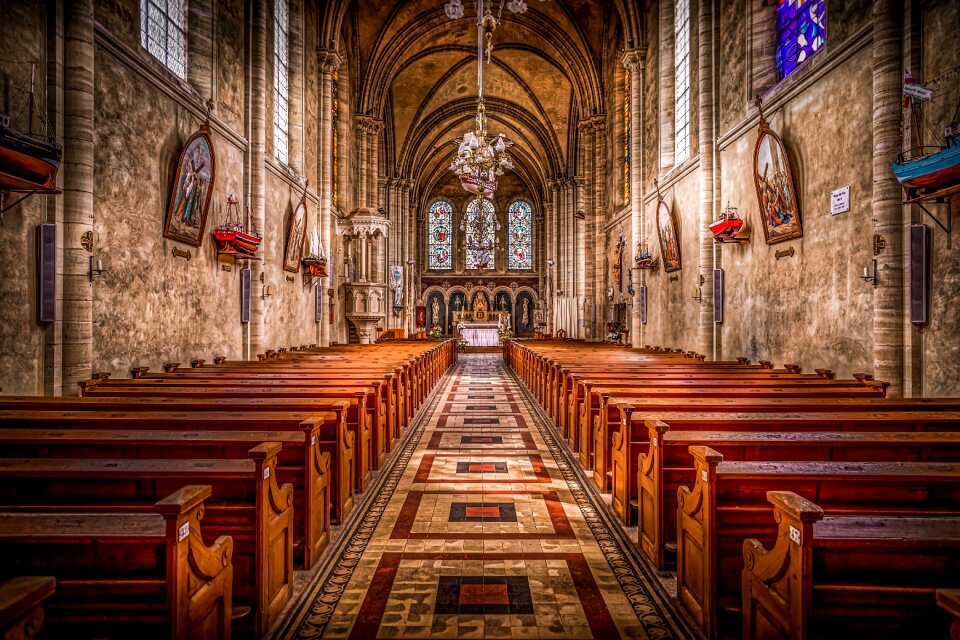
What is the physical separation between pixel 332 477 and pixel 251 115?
978cm

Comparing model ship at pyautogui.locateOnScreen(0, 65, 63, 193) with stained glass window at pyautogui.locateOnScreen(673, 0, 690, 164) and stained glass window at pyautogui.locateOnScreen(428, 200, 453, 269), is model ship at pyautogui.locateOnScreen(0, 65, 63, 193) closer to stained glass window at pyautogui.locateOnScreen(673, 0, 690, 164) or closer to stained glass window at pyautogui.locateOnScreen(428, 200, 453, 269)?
stained glass window at pyautogui.locateOnScreen(673, 0, 690, 164)

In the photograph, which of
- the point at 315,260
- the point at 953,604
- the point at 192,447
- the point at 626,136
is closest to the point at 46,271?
the point at 192,447

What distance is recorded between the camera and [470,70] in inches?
1111

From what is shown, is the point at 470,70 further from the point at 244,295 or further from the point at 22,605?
the point at 22,605

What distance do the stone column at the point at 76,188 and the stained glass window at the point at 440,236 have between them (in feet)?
122

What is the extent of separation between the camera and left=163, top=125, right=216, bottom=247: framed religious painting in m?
8.47

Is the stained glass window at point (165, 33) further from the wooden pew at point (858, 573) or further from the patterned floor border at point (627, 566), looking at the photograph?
the wooden pew at point (858, 573)

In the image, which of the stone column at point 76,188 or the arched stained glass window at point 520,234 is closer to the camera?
the stone column at point 76,188

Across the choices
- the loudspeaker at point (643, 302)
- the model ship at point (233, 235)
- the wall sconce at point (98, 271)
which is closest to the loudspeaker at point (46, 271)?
the wall sconce at point (98, 271)

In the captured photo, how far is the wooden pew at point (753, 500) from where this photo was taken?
2750mm

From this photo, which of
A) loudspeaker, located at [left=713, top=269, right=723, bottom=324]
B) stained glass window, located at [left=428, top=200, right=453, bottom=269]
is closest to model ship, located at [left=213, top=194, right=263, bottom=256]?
loudspeaker, located at [left=713, top=269, right=723, bottom=324]

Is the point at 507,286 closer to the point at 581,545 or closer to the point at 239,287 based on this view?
the point at 239,287

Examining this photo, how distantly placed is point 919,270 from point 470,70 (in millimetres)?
25811

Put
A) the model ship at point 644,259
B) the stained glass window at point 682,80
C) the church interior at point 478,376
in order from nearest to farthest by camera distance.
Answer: the church interior at point 478,376
the stained glass window at point 682,80
the model ship at point 644,259
